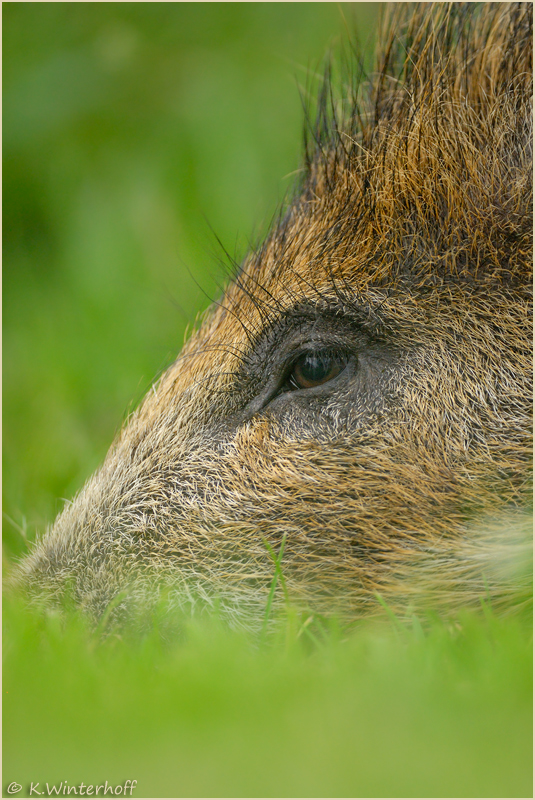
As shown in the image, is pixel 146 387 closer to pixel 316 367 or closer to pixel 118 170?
pixel 316 367

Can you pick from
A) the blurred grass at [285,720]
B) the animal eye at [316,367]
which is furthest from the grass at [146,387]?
the animal eye at [316,367]

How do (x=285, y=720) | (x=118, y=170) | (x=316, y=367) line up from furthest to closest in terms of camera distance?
1. (x=118, y=170)
2. (x=316, y=367)
3. (x=285, y=720)

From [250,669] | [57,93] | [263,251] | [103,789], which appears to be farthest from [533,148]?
[57,93]

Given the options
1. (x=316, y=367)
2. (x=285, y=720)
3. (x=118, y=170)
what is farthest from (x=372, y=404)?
(x=118, y=170)

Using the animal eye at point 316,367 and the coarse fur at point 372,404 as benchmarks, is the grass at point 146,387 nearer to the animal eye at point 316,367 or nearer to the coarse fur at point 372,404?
the coarse fur at point 372,404

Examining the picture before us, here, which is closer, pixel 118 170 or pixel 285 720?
pixel 285 720
